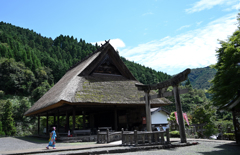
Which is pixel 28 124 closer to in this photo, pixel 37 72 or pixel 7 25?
pixel 37 72

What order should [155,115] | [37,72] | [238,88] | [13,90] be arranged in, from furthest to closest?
[37,72] < [13,90] < [155,115] < [238,88]

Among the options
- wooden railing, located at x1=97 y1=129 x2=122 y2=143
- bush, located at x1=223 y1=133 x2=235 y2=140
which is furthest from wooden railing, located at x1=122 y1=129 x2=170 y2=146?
bush, located at x1=223 y1=133 x2=235 y2=140

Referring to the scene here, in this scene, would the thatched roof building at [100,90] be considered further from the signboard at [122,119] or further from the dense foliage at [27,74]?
the dense foliage at [27,74]

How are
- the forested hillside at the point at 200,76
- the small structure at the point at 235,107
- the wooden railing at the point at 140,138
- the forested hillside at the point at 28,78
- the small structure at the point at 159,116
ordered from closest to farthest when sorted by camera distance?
the small structure at the point at 235,107
the wooden railing at the point at 140,138
the small structure at the point at 159,116
the forested hillside at the point at 28,78
the forested hillside at the point at 200,76

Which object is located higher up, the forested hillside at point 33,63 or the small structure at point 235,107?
the forested hillside at point 33,63

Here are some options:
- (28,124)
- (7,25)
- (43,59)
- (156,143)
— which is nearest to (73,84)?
(156,143)

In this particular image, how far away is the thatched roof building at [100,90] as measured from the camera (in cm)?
1433

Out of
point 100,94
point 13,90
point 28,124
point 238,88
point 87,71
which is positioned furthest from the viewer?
point 13,90

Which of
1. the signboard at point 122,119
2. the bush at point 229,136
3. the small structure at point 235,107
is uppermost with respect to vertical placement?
the small structure at point 235,107

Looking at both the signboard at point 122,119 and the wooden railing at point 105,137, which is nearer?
the wooden railing at point 105,137

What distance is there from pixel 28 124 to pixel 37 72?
2916cm

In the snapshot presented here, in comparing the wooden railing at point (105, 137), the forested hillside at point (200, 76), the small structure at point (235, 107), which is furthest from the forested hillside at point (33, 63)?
the forested hillside at point (200, 76)

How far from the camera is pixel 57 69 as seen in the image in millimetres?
78562

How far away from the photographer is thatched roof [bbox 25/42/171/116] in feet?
46.9
